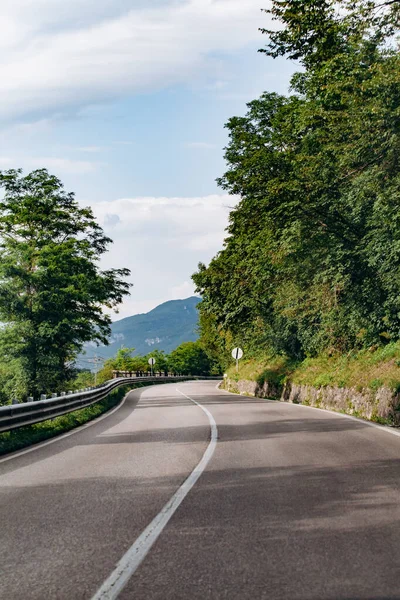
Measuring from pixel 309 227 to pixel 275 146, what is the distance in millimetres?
10895

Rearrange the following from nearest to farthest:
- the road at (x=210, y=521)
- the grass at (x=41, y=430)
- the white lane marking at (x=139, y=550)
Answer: the white lane marking at (x=139, y=550)
the road at (x=210, y=521)
the grass at (x=41, y=430)

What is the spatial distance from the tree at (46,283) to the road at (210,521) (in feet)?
85.7

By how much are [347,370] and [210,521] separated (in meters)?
20.3

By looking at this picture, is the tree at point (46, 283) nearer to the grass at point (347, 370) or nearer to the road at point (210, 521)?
→ the grass at point (347, 370)

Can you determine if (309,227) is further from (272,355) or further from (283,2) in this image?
(272,355)

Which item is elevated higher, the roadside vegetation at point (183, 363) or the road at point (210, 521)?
the roadside vegetation at point (183, 363)

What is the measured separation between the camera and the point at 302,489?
7262 mm

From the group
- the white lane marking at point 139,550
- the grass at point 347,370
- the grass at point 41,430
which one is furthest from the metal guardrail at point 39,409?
the grass at point 347,370

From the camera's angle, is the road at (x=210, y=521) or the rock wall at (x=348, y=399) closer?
the road at (x=210, y=521)

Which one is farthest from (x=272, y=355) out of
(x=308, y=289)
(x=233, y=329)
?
(x=308, y=289)

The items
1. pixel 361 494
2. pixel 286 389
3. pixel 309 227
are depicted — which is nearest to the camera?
pixel 361 494

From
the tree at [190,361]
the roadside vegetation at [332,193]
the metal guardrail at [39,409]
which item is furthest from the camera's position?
the tree at [190,361]

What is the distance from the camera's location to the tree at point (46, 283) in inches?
1441

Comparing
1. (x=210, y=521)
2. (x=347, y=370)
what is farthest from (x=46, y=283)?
(x=210, y=521)
